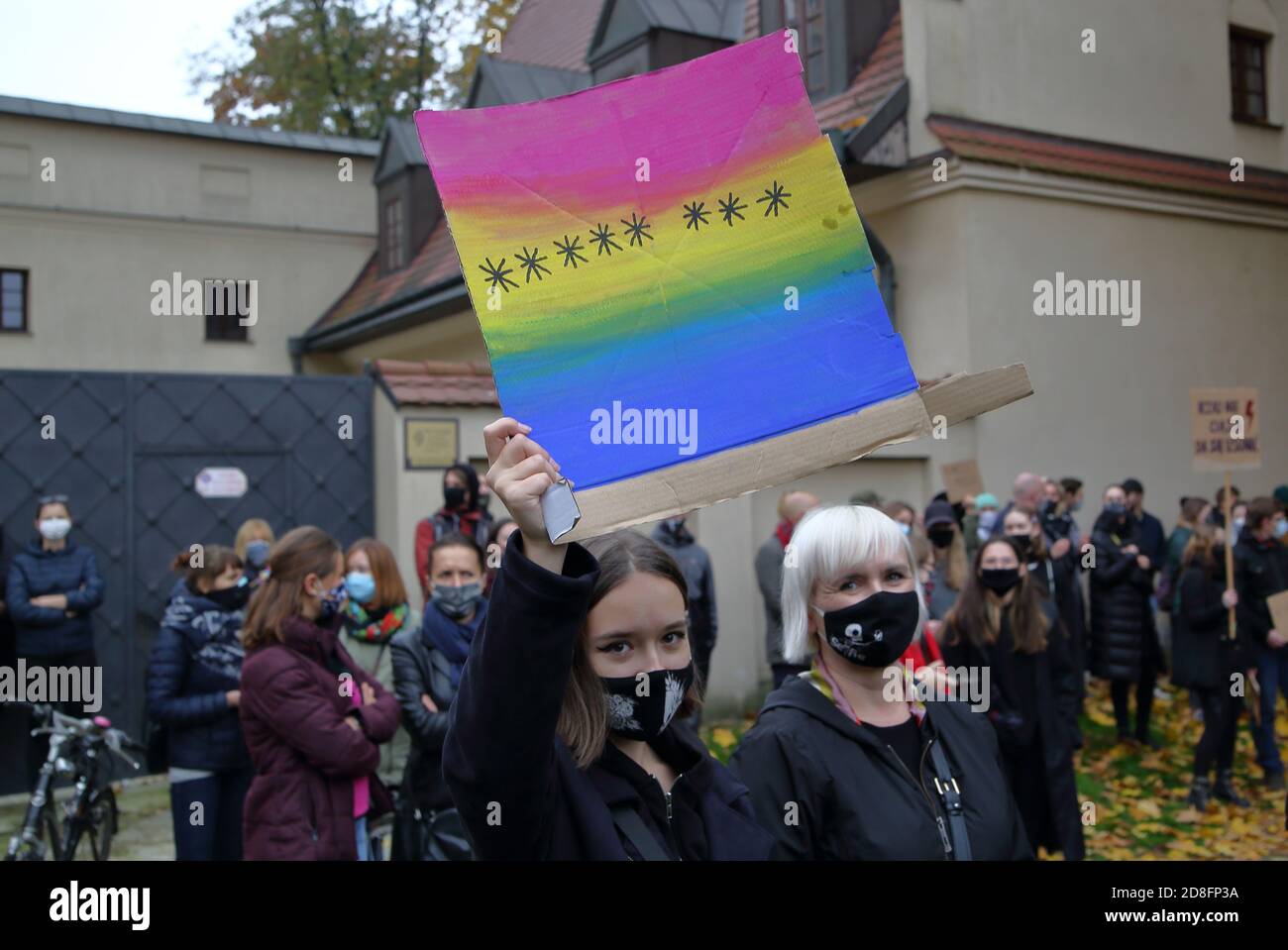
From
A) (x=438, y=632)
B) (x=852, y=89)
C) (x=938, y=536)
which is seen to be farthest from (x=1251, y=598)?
(x=852, y=89)

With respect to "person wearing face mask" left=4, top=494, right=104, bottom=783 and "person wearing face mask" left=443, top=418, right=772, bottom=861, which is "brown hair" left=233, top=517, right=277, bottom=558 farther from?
"person wearing face mask" left=443, top=418, right=772, bottom=861

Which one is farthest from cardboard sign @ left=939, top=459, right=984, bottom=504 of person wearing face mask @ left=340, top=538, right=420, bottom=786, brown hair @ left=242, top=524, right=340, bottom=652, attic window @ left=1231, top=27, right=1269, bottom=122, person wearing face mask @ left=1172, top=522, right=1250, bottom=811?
brown hair @ left=242, top=524, right=340, bottom=652

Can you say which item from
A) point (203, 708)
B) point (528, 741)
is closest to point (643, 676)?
point (528, 741)

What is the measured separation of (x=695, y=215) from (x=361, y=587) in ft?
16.4

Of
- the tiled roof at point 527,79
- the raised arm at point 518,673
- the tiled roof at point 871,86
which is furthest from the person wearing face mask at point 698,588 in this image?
the tiled roof at point 527,79

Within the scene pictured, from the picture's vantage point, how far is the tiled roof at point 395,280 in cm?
2005

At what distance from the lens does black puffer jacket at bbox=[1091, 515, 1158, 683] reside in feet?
34.3

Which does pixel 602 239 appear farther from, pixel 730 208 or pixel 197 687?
pixel 197 687

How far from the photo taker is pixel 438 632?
5875 mm

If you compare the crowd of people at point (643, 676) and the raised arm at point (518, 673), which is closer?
the raised arm at point (518, 673)

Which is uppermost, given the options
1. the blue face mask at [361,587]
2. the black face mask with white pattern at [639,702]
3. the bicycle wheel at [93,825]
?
the blue face mask at [361,587]

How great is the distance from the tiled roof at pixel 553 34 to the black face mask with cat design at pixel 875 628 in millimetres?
18907

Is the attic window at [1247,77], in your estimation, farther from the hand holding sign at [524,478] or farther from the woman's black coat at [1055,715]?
the hand holding sign at [524,478]

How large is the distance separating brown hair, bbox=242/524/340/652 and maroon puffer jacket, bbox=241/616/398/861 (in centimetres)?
5
